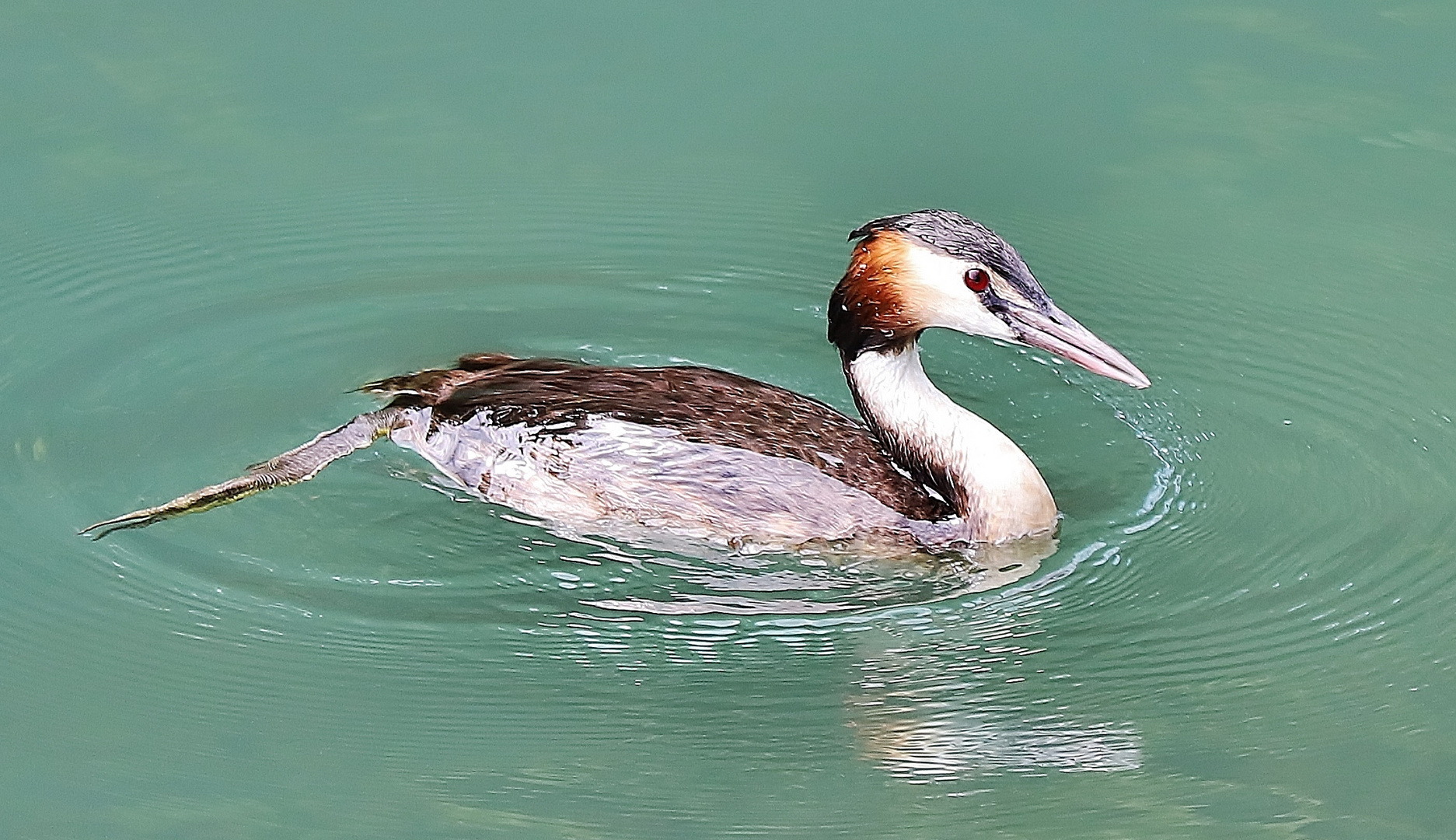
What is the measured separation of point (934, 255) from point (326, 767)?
89.6 inches

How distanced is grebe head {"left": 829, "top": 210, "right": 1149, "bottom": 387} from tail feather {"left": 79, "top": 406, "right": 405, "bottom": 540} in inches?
62.7

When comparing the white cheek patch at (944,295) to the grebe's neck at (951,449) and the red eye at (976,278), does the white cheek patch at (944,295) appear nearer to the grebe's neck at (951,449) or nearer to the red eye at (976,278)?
the red eye at (976,278)

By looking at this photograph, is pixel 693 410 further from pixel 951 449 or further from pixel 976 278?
pixel 976 278

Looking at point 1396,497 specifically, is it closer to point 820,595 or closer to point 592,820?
point 820,595

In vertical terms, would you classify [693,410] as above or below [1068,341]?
below

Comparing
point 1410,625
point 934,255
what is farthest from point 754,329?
point 1410,625

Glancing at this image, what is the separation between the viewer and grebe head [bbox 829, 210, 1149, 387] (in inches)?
231

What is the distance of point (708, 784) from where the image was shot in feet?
16.8

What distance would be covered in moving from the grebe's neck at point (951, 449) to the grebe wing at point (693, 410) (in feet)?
0.25

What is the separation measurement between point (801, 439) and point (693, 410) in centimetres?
34

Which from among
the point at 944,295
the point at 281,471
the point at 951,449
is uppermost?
the point at 944,295

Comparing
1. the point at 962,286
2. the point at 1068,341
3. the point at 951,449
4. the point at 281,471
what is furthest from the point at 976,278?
the point at 281,471

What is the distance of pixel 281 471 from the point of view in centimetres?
609

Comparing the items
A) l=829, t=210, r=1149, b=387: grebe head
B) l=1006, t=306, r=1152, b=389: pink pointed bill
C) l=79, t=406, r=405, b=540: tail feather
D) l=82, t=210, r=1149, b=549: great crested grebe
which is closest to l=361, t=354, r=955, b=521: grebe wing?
l=82, t=210, r=1149, b=549: great crested grebe
